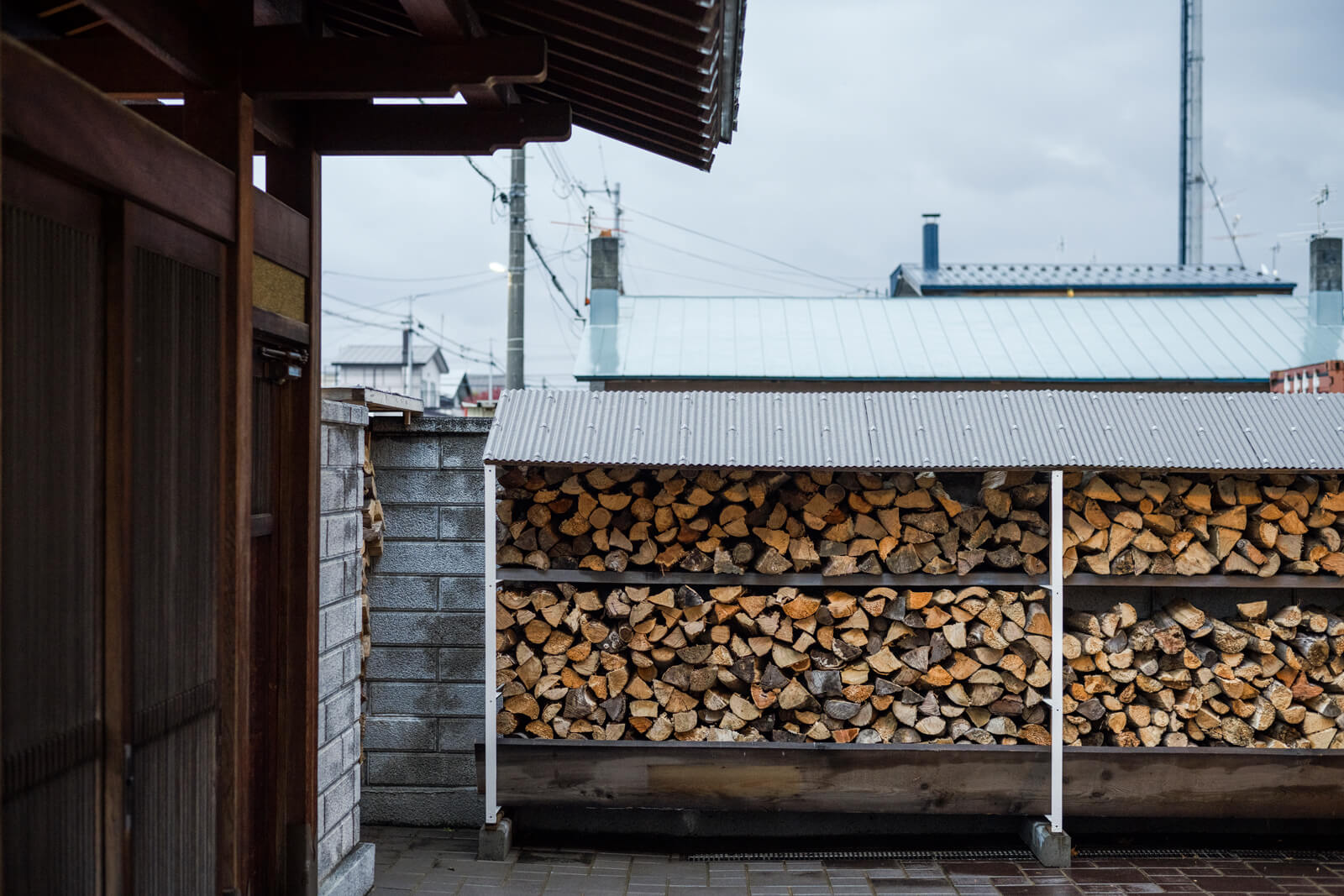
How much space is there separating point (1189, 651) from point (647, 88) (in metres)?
3.73

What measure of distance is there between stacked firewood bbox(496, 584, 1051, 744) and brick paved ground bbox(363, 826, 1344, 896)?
0.58 meters

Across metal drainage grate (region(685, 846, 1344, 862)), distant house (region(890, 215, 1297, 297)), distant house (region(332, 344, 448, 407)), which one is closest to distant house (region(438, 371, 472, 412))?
distant house (region(332, 344, 448, 407))

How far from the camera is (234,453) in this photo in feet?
7.95

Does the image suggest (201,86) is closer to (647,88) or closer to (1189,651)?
(647,88)

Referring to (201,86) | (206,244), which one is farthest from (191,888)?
(201,86)

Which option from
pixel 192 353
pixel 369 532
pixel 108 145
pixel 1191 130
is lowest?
pixel 369 532

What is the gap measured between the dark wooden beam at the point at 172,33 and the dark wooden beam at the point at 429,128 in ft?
1.95

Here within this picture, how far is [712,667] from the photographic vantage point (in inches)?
183

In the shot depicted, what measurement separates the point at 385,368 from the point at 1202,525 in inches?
1557

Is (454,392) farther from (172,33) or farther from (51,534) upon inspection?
(51,534)

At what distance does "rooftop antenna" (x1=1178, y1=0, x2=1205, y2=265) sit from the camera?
2612 centimetres

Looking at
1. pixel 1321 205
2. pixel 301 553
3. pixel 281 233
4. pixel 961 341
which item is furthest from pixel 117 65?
pixel 1321 205

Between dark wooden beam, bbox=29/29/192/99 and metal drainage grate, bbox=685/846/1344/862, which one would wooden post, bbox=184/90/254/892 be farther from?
metal drainage grate, bbox=685/846/1344/862

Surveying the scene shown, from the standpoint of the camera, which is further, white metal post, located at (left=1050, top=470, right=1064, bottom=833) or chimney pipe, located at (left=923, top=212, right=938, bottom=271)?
chimney pipe, located at (left=923, top=212, right=938, bottom=271)
